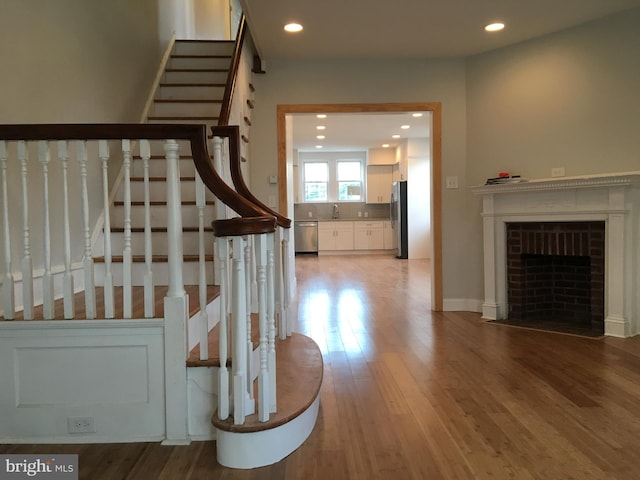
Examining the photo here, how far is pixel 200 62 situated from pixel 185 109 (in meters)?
0.95

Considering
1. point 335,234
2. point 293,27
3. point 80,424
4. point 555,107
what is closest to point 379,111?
point 293,27

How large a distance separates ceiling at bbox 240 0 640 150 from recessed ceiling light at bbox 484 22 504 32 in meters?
0.05

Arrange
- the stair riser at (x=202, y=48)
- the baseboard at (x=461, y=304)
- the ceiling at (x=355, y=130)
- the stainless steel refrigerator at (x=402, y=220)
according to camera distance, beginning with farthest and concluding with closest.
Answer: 1. the stainless steel refrigerator at (x=402, y=220)
2. the ceiling at (x=355, y=130)
3. the stair riser at (x=202, y=48)
4. the baseboard at (x=461, y=304)

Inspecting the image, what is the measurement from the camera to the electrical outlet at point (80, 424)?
1.85 metres

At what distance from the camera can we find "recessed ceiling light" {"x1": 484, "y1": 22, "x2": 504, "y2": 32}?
→ 3617 millimetres

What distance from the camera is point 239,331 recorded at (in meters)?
1.65

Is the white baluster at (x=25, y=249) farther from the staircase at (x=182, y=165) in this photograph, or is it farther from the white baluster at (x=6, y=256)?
the staircase at (x=182, y=165)

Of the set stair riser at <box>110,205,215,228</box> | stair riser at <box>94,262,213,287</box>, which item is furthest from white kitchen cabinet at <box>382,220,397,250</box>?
stair riser at <box>94,262,213,287</box>

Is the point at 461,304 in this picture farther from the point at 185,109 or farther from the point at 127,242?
the point at 127,242

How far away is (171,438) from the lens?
1852mm

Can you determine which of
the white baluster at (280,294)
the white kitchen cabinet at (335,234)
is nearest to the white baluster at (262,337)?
the white baluster at (280,294)

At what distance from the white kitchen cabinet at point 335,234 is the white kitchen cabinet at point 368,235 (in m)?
0.15

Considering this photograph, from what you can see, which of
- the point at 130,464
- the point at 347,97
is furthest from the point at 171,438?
the point at 347,97

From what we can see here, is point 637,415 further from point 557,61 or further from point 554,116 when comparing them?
point 557,61
